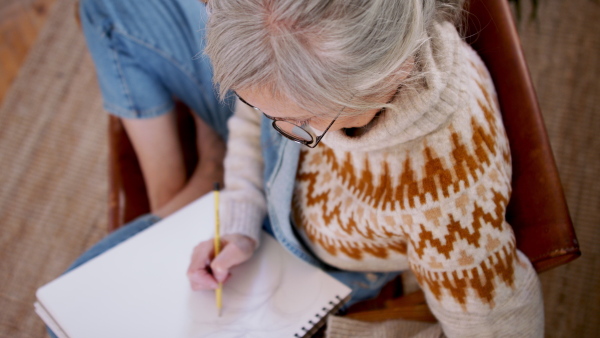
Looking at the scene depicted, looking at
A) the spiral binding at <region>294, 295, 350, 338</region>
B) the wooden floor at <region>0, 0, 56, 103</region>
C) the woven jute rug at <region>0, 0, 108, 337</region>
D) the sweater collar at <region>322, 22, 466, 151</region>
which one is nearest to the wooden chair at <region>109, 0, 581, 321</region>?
the spiral binding at <region>294, 295, 350, 338</region>

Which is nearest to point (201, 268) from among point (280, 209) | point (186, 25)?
point (280, 209)

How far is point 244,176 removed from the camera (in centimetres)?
93

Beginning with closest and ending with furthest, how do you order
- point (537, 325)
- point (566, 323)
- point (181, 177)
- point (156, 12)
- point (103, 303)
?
point (537, 325) < point (103, 303) < point (156, 12) < point (181, 177) < point (566, 323)

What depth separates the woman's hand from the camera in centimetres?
78

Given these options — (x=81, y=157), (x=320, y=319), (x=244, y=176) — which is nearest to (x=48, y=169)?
(x=81, y=157)

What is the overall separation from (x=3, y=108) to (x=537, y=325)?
1.76 metres

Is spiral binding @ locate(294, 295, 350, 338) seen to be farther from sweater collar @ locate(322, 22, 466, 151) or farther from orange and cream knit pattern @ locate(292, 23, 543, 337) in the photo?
sweater collar @ locate(322, 22, 466, 151)

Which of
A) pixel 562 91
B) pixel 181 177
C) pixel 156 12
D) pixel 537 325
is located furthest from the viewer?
pixel 562 91

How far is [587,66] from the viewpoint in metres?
1.57

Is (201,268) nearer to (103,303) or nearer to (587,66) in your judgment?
(103,303)

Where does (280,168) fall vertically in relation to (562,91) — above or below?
above

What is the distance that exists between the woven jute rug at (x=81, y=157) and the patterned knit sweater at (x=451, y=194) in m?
0.83

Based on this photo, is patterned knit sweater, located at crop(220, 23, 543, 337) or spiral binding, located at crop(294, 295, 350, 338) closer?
patterned knit sweater, located at crop(220, 23, 543, 337)

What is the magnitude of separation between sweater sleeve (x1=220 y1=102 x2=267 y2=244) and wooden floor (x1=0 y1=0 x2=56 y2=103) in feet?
4.00
